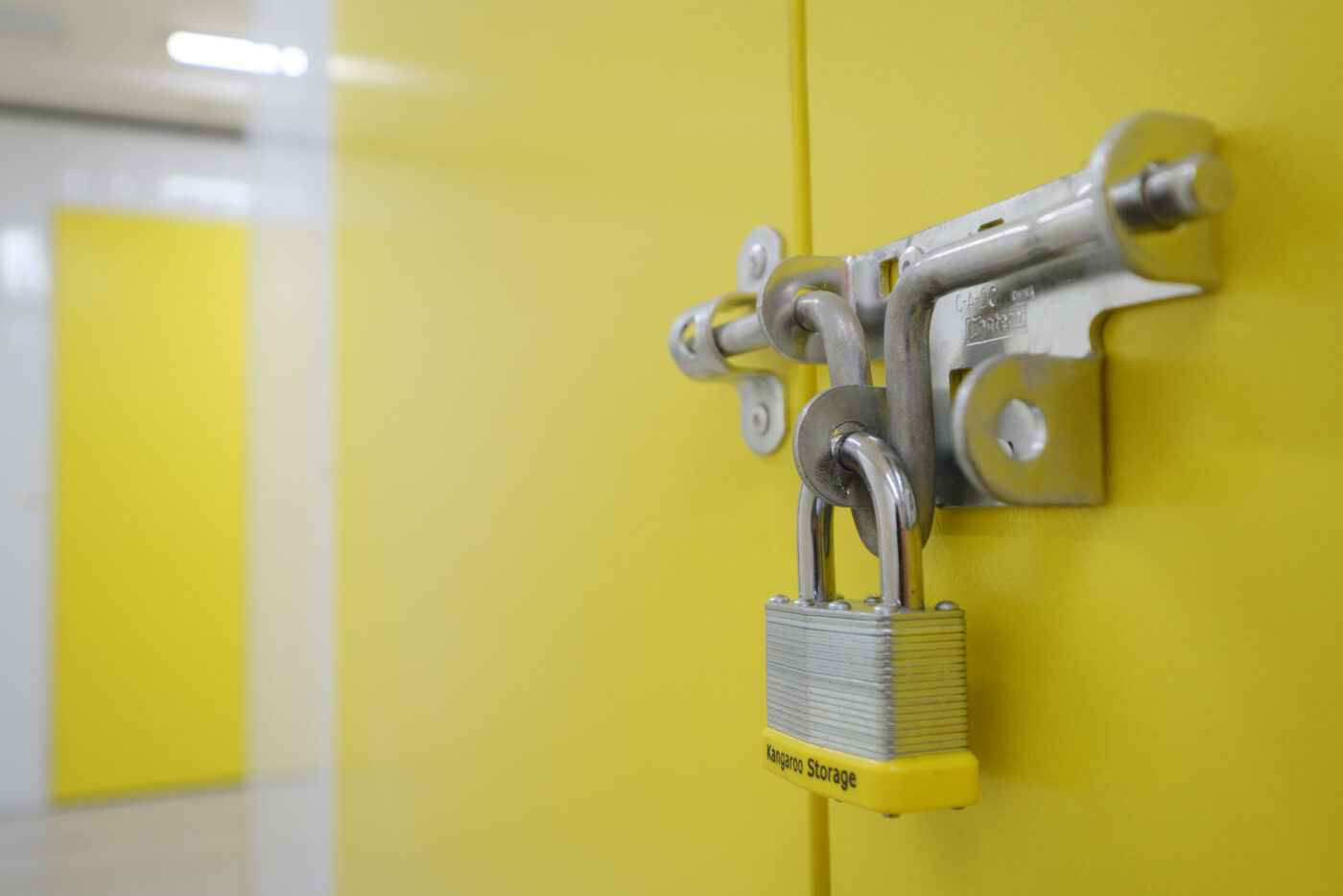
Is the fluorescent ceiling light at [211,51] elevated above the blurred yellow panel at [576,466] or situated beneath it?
elevated above

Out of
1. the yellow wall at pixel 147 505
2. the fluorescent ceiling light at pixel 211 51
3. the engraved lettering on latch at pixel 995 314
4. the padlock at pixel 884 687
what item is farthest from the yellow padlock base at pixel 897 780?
the yellow wall at pixel 147 505

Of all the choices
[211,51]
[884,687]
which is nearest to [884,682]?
[884,687]

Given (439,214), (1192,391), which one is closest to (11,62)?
(439,214)

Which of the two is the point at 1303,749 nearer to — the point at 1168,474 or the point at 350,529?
the point at 1168,474

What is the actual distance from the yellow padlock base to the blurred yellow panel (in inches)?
5.0

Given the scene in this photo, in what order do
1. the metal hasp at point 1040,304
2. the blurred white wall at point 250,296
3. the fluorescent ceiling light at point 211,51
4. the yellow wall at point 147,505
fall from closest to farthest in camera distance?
the metal hasp at point 1040,304, the blurred white wall at point 250,296, the fluorescent ceiling light at point 211,51, the yellow wall at point 147,505

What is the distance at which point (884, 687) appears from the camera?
0.24m

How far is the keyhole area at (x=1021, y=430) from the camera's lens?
0.24 m

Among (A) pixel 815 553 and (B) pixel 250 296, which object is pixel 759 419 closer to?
(A) pixel 815 553

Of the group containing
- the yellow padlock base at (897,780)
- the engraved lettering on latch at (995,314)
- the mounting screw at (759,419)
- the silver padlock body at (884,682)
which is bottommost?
the yellow padlock base at (897,780)

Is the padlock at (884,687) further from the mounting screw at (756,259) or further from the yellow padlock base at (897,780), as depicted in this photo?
the mounting screw at (756,259)

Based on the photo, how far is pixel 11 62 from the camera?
3203mm

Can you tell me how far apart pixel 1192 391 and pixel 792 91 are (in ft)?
0.68

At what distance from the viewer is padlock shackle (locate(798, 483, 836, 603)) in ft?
0.94
